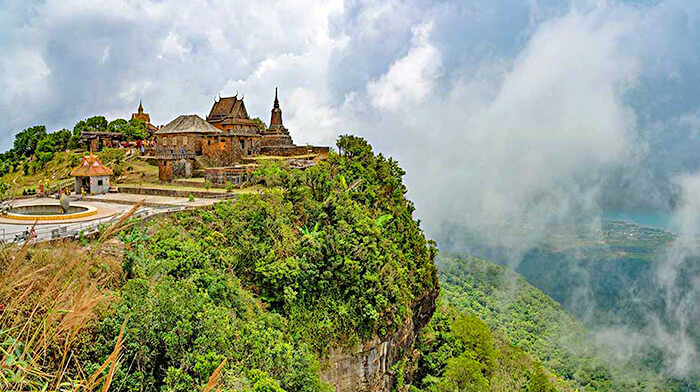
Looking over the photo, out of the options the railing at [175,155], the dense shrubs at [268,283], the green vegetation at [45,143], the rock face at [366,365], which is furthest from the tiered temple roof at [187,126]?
the rock face at [366,365]

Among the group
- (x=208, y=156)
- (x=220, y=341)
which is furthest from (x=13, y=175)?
(x=220, y=341)

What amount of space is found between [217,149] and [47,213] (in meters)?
12.6

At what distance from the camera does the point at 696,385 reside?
136 ft

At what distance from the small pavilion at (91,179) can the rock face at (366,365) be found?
16.5m

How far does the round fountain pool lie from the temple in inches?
302

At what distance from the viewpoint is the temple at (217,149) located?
2630 cm

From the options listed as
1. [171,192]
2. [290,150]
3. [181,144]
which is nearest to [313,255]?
[171,192]

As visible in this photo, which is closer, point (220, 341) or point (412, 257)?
point (220, 341)

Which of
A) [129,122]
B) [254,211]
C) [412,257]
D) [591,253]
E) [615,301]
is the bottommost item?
[615,301]

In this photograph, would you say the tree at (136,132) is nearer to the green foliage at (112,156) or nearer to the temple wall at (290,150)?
the green foliage at (112,156)

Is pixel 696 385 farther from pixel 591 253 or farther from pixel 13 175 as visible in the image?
pixel 13 175

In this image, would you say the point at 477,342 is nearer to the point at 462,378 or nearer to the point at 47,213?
the point at 462,378

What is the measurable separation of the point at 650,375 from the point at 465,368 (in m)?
30.3

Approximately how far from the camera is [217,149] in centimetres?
2889
